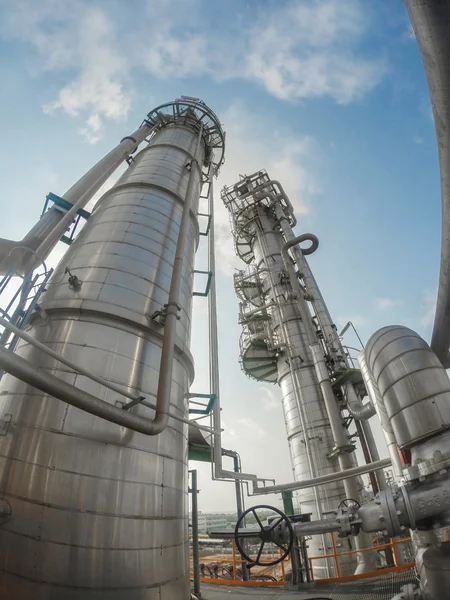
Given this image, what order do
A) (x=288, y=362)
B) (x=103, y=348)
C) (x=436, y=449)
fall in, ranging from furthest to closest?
(x=288, y=362) → (x=103, y=348) → (x=436, y=449)

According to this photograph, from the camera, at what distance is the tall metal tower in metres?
12.2

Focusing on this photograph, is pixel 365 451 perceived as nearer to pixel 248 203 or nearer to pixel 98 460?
pixel 98 460

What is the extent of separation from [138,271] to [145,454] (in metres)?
3.03

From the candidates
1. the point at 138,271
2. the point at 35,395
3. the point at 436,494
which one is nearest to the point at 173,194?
the point at 138,271

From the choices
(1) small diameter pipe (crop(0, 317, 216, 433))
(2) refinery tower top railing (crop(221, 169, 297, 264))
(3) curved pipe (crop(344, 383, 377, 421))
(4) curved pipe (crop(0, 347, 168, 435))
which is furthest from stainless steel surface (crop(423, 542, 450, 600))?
(2) refinery tower top railing (crop(221, 169, 297, 264))

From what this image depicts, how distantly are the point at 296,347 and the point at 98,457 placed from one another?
13.9 metres

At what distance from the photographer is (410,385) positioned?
455 cm

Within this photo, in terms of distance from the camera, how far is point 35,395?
377 cm

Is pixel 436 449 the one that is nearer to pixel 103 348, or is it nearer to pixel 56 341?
pixel 103 348

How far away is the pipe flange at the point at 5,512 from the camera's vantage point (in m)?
3.11

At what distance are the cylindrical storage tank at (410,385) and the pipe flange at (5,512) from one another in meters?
5.11

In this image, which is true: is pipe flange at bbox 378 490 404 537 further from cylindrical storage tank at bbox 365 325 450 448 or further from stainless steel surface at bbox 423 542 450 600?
cylindrical storage tank at bbox 365 325 450 448

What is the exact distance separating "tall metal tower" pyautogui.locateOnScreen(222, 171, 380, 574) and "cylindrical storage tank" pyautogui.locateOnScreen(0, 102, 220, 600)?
8.63 meters

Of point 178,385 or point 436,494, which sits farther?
point 178,385
